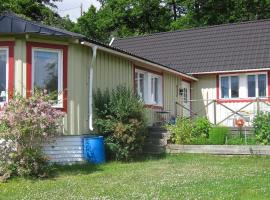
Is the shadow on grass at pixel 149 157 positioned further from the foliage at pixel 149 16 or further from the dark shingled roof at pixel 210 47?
the foliage at pixel 149 16

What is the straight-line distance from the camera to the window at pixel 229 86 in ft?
75.7

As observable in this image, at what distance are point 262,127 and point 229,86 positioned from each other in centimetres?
780

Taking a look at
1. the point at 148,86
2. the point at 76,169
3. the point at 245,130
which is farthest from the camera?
the point at 148,86

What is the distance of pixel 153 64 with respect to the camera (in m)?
18.2

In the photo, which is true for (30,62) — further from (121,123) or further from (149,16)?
(149,16)

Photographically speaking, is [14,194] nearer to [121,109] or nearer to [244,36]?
[121,109]

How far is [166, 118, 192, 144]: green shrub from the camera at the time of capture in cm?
1641

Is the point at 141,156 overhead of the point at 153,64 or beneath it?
beneath

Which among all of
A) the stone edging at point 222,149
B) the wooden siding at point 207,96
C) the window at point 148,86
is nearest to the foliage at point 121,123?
the stone edging at point 222,149

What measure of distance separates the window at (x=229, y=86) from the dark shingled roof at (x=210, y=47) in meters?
0.65

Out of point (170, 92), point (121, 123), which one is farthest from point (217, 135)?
point (170, 92)

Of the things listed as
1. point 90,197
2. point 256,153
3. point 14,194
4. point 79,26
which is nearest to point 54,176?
point 14,194

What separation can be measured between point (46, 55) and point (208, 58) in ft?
42.1

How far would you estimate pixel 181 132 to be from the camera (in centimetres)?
1642
